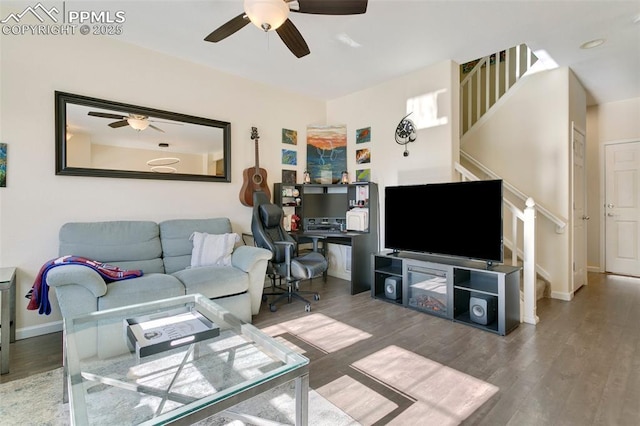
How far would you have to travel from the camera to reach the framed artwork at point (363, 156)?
14.4ft

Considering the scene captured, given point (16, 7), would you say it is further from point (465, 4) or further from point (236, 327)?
point (465, 4)

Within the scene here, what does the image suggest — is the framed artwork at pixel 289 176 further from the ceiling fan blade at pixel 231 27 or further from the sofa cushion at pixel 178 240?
the ceiling fan blade at pixel 231 27

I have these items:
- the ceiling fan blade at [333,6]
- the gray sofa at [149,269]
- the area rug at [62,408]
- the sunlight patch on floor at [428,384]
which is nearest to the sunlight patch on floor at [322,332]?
the sunlight patch on floor at [428,384]

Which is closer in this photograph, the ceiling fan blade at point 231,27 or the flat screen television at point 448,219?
the ceiling fan blade at point 231,27

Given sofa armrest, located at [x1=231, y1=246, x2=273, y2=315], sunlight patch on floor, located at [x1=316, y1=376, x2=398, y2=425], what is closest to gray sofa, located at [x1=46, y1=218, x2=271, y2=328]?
sofa armrest, located at [x1=231, y1=246, x2=273, y2=315]

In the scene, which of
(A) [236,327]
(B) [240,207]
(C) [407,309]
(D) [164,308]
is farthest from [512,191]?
(D) [164,308]

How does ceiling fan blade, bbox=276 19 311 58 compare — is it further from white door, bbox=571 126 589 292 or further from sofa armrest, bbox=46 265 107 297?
white door, bbox=571 126 589 292

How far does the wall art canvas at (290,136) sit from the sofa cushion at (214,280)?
2191mm

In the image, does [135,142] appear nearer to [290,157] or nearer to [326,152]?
[290,157]

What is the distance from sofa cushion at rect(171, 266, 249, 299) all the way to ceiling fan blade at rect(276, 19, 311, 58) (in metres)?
2.01

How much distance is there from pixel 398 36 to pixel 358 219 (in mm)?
2153

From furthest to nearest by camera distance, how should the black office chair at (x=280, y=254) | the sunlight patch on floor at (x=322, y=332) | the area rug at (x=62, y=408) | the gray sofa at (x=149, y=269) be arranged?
the black office chair at (x=280, y=254) < the sunlight patch on floor at (x=322, y=332) < the gray sofa at (x=149, y=269) < the area rug at (x=62, y=408)

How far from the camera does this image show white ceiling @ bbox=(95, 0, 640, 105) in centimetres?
255

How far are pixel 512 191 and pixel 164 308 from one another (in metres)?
4.09
